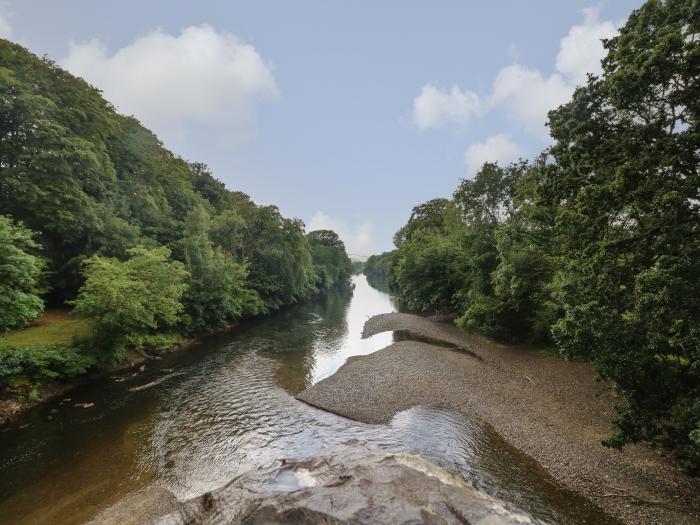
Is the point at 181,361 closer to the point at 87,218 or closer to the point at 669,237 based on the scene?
the point at 87,218

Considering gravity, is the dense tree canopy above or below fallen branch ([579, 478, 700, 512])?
above

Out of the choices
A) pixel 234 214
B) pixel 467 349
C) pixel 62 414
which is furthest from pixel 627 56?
pixel 234 214

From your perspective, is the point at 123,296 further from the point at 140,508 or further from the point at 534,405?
the point at 534,405

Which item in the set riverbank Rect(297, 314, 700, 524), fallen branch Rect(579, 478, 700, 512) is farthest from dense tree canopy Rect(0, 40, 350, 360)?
fallen branch Rect(579, 478, 700, 512)

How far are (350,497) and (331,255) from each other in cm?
9521

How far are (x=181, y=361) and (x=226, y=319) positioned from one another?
13095 millimetres

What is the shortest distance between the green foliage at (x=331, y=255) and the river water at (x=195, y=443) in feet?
236

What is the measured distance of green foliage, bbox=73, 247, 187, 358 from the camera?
19078 mm

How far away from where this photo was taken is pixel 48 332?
843 inches

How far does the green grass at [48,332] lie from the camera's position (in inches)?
764

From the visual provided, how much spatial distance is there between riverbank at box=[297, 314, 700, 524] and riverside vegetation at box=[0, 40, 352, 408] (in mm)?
12890

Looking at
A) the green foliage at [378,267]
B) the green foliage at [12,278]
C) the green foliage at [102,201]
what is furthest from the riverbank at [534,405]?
the green foliage at [378,267]

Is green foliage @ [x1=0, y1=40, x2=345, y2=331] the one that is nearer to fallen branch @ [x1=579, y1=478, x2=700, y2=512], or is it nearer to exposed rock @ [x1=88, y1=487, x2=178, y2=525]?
exposed rock @ [x1=88, y1=487, x2=178, y2=525]

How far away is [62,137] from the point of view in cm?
2505
